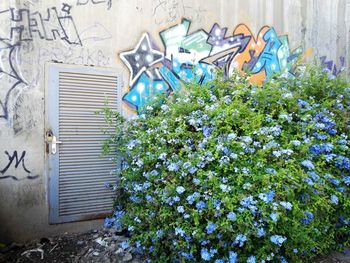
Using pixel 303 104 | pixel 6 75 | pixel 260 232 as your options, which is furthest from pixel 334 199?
pixel 6 75

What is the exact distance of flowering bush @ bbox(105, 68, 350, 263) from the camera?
9.41ft

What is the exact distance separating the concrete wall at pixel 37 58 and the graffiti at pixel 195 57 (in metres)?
0.13

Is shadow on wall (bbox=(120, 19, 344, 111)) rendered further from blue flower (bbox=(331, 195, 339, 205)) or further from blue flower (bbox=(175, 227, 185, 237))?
blue flower (bbox=(175, 227, 185, 237))

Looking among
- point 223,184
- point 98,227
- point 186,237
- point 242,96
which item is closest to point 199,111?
point 242,96

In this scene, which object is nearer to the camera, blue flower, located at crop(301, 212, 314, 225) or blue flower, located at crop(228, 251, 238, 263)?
blue flower, located at crop(228, 251, 238, 263)

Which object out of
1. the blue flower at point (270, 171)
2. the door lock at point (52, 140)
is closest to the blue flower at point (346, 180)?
the blue flower at point (270, 171)

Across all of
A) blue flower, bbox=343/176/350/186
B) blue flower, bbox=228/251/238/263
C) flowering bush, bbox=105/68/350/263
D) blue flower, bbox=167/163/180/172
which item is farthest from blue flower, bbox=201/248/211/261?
blue flower, bbox=343/176/350/186

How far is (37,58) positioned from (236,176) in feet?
8.53

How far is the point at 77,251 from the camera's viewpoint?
150 inches

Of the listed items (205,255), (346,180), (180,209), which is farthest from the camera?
(346,180)

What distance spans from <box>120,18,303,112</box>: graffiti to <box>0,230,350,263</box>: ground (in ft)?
5.67

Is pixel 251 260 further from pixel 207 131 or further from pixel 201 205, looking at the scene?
pixel 207 131

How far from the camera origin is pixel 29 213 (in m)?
3.98

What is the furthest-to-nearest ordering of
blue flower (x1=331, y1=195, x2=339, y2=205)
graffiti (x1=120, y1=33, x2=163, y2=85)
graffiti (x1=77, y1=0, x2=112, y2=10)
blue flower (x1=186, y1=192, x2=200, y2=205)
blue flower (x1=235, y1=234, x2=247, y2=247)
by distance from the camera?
graffiti (x1=120, y1=33, x2=163, y2=85), graffiti (x1=77, y1=0, x2=112, y2=10), blue flower (x1=331, y1=195, x2=339, y2=205), blue flower (x1=186, y1=192, x2=200, y2=205), blue flower (x1=235, y1=234, x2=247, y2=247)
